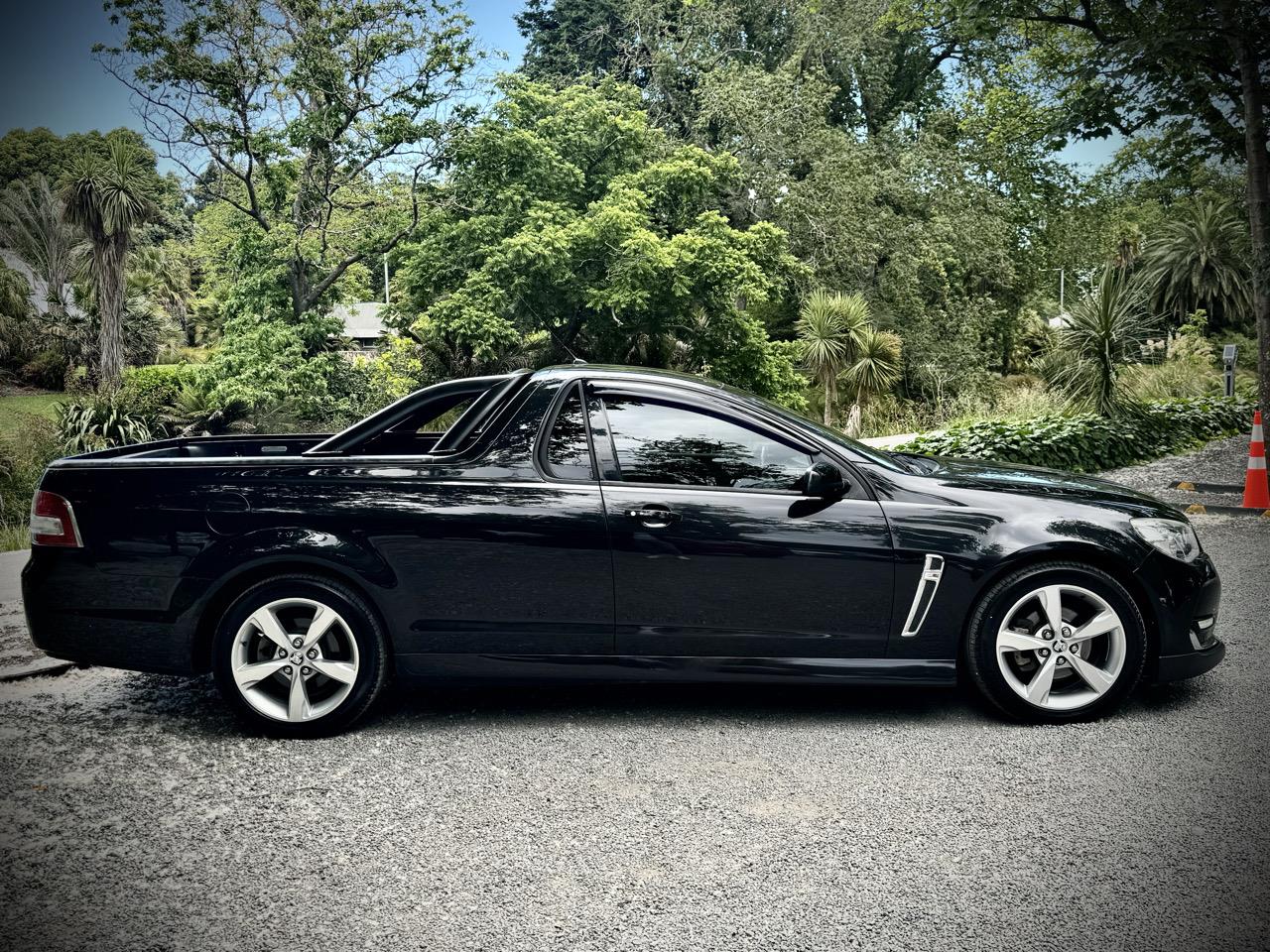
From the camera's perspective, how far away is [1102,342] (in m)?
15.0

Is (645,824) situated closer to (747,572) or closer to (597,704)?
(747,572)

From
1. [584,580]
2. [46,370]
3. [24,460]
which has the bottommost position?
[584,580]

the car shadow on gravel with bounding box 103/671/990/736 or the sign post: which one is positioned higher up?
the sign post

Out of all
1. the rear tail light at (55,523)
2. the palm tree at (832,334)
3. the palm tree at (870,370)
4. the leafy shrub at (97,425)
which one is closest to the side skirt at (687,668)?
the rear tail light at (55,523)

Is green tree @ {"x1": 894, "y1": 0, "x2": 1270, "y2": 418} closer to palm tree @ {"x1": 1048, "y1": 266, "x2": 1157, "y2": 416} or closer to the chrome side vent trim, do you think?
palm tree @ {"x1": 1048, "y1": 266, "x2": 1157, "y2": 416}

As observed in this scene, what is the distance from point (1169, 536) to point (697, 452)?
2.12 m

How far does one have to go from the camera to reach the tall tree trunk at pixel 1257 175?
12.4 m

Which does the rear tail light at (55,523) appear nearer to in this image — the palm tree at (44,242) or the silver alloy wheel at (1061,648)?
the silver alloy wheel at (1061,648)

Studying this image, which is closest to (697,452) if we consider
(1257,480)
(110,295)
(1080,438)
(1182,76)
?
(1257,480)

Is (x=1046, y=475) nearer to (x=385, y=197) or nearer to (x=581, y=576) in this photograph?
(x=581, y=576)

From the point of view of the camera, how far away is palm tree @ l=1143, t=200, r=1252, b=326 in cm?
3525

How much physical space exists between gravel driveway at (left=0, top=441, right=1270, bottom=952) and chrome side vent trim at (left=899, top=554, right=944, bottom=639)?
53cm

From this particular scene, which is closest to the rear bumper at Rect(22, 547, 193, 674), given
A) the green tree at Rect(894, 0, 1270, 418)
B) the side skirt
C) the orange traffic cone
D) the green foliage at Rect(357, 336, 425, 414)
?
the side skirt

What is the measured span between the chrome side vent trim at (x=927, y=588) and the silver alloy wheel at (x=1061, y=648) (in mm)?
344
